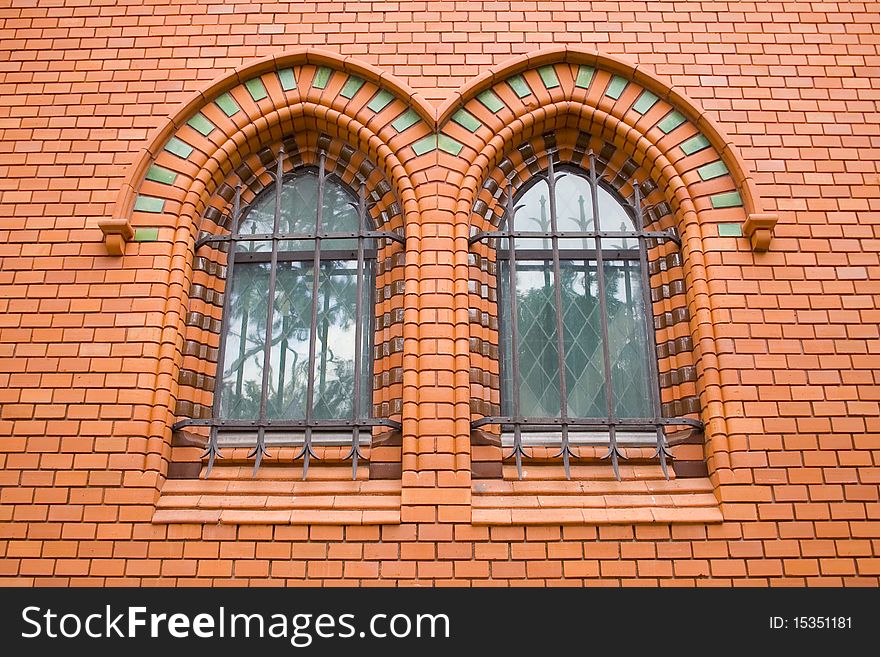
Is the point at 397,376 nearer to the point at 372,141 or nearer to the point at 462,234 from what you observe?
the point at 462,234

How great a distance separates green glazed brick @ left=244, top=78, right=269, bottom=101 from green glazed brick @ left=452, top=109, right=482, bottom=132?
4.06 ft

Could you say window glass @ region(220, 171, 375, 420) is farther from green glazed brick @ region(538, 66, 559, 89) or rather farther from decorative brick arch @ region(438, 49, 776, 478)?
green glazed brick @ region(538, 66, 559, 89)

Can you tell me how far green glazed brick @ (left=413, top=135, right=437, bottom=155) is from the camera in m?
4.75

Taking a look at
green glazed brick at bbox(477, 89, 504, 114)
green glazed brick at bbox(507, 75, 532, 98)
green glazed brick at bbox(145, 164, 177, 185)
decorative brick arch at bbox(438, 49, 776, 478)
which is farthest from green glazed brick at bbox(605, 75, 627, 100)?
green glazed brick at bbox(145, 164, 177, 185)

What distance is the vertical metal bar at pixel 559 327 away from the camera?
170 inches

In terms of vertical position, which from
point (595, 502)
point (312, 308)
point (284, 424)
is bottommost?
point (595, 502)

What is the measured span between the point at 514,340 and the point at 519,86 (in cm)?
169

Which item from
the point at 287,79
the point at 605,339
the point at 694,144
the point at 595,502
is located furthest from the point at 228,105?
the point at 595,502

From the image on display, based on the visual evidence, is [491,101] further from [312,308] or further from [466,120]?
[312,308]

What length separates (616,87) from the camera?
495 cm

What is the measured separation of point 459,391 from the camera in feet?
13.9

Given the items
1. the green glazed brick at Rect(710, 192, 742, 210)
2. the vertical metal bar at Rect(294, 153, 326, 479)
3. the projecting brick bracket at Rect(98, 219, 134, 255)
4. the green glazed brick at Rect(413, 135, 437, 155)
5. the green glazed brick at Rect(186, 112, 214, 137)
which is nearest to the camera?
the vertical metal bar at Rect(294, 153, 326, 479)

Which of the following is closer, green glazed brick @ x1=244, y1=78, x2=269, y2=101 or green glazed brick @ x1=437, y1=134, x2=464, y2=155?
green glazed brick @ x1=437, y1=134, x2=464, y2=155

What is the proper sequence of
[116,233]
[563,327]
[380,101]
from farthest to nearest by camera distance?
[380,101]
[563,327]
[116,233]
